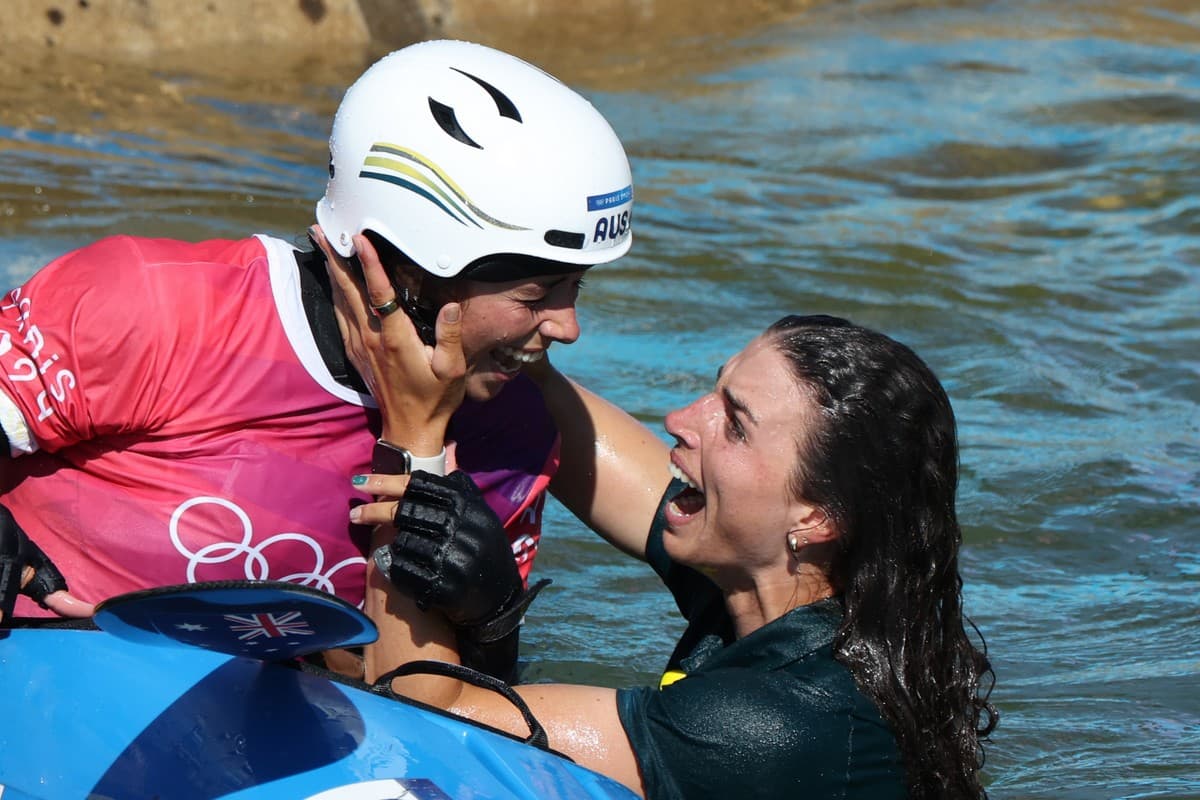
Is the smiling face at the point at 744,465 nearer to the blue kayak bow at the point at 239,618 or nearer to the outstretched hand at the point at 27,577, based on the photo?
the blue kayak bow at the point at 239,618

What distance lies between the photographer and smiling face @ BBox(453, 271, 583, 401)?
3398 millimetres

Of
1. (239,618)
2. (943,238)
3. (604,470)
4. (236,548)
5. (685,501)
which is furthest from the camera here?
(943,238)

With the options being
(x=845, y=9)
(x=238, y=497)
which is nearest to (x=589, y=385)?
(x=238, y=497)

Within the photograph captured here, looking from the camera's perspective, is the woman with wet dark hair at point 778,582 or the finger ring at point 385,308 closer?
the woman with wet dark hair at point 778,582

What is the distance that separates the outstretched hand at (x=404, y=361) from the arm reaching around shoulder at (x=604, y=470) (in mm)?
671

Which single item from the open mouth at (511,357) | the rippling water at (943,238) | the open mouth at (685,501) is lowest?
the rippling water at (943,238)

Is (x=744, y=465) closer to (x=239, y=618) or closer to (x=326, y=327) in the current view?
(x=326, y=327)

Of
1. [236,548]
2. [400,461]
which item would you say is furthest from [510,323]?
[236,548]

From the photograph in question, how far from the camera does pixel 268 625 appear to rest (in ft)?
8.79

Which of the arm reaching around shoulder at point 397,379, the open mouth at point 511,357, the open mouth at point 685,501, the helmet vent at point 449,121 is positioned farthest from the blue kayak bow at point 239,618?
the helmet vent at point 449,121

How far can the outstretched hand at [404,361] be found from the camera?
11.0 feet

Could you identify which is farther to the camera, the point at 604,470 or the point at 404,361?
the point at 604,470

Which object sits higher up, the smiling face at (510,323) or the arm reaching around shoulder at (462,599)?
the smiling face at (510,323)

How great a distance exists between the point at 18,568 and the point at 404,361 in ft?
2.74
